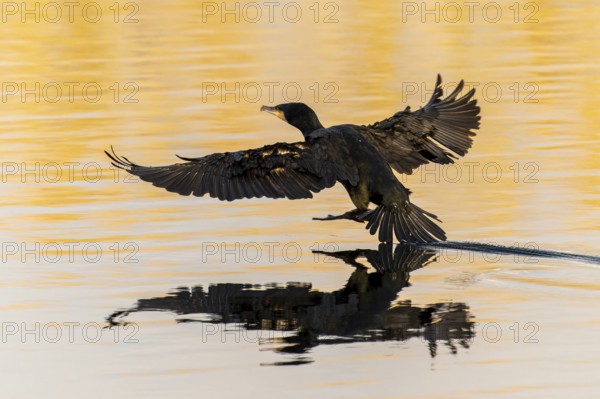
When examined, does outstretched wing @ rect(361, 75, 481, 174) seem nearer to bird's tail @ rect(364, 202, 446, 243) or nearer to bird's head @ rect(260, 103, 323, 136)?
bird's head @ rect(260, 103, 323, 136)

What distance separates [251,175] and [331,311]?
214cm

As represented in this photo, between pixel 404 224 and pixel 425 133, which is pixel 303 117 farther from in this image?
pixel 404 224

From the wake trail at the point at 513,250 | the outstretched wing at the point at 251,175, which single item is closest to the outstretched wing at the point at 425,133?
the outstretched wing at the point at 251,175

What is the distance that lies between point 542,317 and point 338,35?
16.6 m

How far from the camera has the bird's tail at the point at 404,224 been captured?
10.6 m

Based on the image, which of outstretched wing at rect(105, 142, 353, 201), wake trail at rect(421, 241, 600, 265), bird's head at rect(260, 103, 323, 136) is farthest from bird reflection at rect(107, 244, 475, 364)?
bird's head at rect(260, 103, 323, 136)

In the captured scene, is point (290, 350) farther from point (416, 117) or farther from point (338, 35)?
point (338, 35)

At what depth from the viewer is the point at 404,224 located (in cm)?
1076

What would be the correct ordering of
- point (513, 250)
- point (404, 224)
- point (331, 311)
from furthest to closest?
1. point (404, 224)
2. point (513, 250)
3. point (331, 311)

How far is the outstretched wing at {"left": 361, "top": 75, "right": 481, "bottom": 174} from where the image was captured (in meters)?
11.8

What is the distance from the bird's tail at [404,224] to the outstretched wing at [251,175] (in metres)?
0.46

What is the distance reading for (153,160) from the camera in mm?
14469

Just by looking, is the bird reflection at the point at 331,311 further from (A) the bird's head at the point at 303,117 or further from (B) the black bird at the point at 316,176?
(A) the bird's head at the point at 303,117

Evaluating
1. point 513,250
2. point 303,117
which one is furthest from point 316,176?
point 513,250
